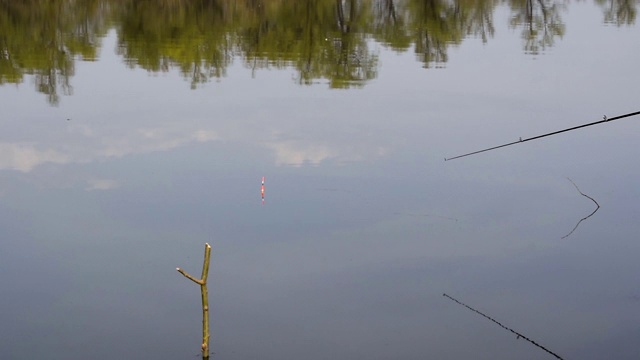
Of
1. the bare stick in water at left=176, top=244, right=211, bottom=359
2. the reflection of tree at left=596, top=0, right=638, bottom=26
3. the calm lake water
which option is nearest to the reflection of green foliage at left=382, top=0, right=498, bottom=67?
the calm lake water

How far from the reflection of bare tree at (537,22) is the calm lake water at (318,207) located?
3.70 metres

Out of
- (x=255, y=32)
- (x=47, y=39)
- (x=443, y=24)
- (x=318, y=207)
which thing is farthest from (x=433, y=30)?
(x=318, y=207)

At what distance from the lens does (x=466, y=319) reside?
9.43 m

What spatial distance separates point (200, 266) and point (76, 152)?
4.99m

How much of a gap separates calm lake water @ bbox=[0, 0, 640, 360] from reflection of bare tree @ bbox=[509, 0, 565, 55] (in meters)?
3.70

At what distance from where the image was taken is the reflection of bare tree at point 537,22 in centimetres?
2749

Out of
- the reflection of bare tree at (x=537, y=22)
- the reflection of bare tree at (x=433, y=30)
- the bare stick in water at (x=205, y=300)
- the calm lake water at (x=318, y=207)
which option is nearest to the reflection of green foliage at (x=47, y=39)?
the calm lake water at (x=318, y=207)

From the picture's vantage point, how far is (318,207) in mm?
12211

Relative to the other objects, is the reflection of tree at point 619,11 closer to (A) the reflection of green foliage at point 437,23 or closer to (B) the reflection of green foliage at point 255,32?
(B) the reflection of green foliage at point 255,32

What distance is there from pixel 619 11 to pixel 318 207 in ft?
83.6

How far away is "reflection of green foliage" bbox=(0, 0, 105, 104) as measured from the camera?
21.0 meters

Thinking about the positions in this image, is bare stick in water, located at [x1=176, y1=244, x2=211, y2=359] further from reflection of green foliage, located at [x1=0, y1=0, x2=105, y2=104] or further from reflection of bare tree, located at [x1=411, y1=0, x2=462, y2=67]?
reflection of bare tree, located at [x1=411, y1=0, x2=462, y2=67]

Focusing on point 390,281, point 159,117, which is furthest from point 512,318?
point 159,117

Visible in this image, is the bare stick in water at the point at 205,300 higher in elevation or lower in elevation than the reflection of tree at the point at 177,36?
lower
